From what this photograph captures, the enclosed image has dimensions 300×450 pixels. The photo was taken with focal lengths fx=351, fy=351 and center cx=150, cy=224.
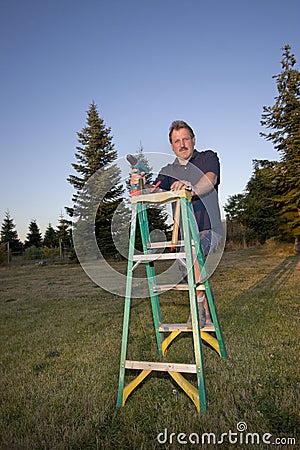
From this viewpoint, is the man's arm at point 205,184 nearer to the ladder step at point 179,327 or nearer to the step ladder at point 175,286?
the step ladder at point 175,286

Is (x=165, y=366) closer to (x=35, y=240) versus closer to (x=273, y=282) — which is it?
(x=273, y=282)

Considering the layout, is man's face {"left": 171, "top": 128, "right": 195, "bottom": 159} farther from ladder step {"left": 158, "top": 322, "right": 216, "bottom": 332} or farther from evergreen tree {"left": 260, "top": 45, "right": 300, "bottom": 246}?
evergreen tree {"left": 260, "top": 45, "right": 300, "bottom": 246}

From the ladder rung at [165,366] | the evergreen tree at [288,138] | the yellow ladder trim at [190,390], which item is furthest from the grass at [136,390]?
the evergreen tree at [288,138]

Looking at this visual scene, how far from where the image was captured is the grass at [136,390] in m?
2.40

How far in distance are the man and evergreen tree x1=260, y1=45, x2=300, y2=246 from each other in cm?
1840

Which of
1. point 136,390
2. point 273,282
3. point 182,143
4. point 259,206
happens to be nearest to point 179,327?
point 136,390

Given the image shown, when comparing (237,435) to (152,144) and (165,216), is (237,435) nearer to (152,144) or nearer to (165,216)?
(165,216)

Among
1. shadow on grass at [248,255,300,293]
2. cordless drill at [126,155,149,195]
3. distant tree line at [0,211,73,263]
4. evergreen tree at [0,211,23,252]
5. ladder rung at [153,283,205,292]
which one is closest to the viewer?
cordless drill at [126,155,149,195]

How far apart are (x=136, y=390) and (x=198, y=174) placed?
2.03m

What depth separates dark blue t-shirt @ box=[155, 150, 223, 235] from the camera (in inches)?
132

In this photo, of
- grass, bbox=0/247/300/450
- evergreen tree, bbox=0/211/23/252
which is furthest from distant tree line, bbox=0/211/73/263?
grass, bbox=0/247/300/450

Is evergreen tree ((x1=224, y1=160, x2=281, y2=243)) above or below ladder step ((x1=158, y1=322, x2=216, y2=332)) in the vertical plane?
above

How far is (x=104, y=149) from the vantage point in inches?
875

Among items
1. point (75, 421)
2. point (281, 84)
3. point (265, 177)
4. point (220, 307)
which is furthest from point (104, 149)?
point (75, 421)
